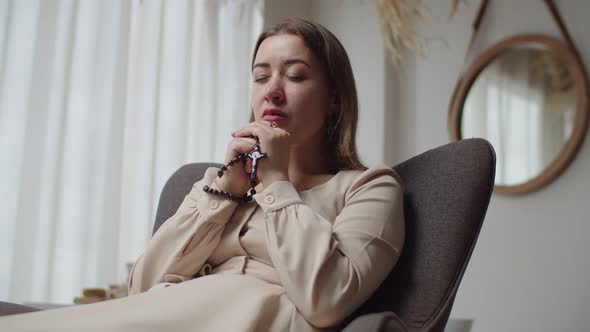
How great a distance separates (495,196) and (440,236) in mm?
1853

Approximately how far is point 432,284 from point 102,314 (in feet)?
1.82

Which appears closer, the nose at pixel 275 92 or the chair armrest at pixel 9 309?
the chair armrest at pixel 9 309

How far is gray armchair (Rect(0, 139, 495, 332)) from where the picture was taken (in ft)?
3.43

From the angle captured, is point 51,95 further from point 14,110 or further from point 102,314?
point 102,314

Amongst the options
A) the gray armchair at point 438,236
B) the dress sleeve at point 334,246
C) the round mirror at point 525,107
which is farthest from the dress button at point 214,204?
the round mirror at point 525,107

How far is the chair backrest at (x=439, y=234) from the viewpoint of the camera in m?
1.04

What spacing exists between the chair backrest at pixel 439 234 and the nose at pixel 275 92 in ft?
1.13

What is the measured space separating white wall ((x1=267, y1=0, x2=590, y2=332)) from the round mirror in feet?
0.23

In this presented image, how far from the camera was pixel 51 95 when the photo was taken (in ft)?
8.18

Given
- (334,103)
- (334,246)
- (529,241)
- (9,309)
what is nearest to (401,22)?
(529,241)

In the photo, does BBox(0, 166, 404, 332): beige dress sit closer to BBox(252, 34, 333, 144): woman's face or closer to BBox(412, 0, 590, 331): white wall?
BBox(252, 34, 333, 144): woman's face

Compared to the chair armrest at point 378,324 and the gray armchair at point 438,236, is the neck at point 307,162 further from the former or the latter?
the chair armrest at point 378,324

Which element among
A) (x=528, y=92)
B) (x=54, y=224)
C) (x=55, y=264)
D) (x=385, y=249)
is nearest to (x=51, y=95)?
(x=54, y=224)

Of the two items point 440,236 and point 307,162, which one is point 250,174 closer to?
point 307,162
